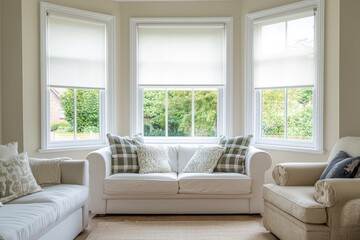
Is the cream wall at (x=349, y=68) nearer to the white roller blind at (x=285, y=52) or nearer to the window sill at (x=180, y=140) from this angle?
the white roller blind at (x=285, y=52)

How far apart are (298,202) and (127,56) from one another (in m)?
3.51

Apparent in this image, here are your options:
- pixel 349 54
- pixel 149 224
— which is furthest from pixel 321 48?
pixel 149 224

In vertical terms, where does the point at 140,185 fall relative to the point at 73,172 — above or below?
below

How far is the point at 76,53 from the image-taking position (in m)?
5.35

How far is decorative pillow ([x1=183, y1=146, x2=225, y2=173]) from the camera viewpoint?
497cm

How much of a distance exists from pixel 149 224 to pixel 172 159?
114 centimetres

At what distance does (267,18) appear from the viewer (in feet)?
17.8

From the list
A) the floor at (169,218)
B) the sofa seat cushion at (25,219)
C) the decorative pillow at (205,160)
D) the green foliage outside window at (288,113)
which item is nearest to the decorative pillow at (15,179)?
the sofa seat cushion at (25,219)

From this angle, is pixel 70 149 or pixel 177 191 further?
pixel 70 149

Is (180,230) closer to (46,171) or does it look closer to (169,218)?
(169,218)

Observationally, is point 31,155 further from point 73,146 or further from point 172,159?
point 172,159

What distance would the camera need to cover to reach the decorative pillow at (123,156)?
4.99m

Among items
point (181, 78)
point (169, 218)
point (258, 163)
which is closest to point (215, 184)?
point (258, 163)

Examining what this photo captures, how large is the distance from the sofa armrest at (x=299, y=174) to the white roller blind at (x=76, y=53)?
2922 mm
